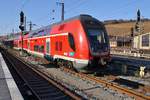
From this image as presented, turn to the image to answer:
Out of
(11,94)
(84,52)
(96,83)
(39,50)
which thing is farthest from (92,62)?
(39,50)

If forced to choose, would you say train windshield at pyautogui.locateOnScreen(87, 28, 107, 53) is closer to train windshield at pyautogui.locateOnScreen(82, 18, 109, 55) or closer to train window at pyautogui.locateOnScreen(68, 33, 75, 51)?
train windshield at pyautogui.locateOnScreen(82, 18, 109, 55)

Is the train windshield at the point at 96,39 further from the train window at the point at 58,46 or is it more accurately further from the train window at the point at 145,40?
the train window at the point at 145,40

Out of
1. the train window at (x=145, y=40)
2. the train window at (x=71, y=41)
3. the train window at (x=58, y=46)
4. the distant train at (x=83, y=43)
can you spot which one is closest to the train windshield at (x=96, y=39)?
the distant train at (x=83, y=43)

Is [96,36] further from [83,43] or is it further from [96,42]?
[83,43]

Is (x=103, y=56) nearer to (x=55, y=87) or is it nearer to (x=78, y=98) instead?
(x=55, y=87)

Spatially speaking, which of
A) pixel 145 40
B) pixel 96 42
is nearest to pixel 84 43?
pixel 96 42

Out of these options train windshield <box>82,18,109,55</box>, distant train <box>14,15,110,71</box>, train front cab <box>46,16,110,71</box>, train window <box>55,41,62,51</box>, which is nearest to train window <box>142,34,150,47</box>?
train window <box>55,41,62,51</box>

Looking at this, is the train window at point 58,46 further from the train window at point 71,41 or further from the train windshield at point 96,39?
the train windshield at point 96,39

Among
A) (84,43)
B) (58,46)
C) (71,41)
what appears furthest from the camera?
(58,46)

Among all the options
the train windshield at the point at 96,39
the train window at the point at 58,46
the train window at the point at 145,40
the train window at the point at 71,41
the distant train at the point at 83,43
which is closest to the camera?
the distant train at the point at 83,43

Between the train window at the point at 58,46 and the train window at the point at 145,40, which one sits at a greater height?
the train window at the point at 145,40

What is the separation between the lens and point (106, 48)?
1905 cm

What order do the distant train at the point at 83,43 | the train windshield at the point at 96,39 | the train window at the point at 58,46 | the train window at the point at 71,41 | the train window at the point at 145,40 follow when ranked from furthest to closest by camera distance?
the train window at the point at 145,40
the train window at the point at 58,46
the train window at the point at 71,41
the train windshield at the point at 96,39
the distant train at the point at 83,43

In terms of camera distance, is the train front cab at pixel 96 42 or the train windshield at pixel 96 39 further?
the train windshield at pixel 96 39
